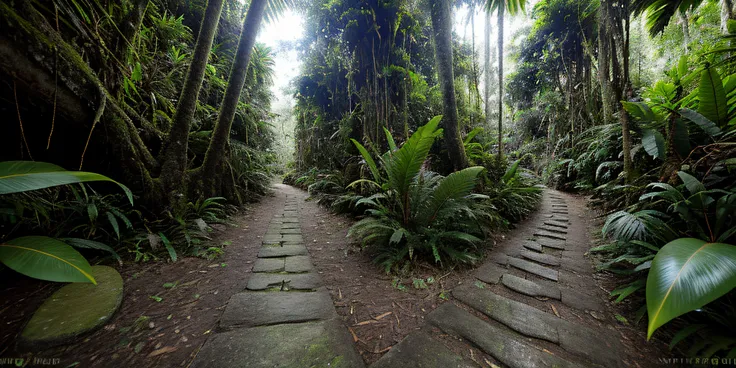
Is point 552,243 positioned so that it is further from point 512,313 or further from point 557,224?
point 512,313

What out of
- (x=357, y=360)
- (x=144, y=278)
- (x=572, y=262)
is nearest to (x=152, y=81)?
(x=144, y=278)

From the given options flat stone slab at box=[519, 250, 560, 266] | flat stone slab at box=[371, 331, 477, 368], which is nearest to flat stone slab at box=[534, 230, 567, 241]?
flat stone slab at box=[519, 250, 560, 266]

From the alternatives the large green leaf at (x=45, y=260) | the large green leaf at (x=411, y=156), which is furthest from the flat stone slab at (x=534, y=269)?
the large green leaf at (x=45, y=260)

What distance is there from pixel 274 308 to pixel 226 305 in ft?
1.05

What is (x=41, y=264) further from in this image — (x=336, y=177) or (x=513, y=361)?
(x=336, y=177)

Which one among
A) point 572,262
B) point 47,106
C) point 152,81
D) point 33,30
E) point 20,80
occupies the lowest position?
point 572,262

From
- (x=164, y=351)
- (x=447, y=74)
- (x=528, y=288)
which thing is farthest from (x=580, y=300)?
(x=447, y=74)

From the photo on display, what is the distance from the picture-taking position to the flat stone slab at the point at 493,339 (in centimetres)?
104

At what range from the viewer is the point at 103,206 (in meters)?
2.16

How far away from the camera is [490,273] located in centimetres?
195

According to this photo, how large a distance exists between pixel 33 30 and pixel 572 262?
16.2ft

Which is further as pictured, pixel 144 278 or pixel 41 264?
pixel 144 278

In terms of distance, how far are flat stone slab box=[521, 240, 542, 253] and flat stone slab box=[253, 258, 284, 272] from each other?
2.66 metres

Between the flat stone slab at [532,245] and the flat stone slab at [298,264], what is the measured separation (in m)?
2.40
